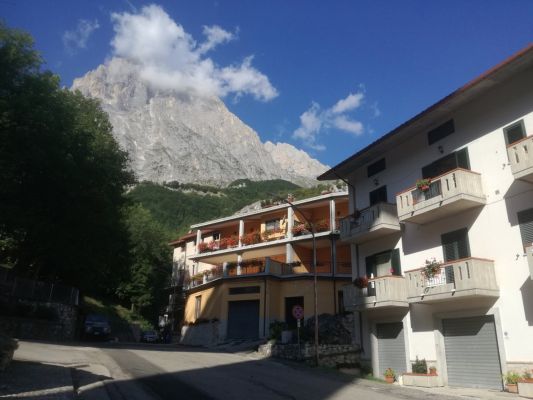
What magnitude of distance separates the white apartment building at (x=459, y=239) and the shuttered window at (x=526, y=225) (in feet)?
0.11

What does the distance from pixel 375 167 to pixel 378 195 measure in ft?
5.15

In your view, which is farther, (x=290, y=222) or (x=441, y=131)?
(x=290, y=222)

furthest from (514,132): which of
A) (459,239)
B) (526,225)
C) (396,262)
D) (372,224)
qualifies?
(396,262)

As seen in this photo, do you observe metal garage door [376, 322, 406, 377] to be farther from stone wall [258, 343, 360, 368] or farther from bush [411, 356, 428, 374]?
stone wall [258, 343, 360, 368]

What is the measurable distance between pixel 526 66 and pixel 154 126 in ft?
525

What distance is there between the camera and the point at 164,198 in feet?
305

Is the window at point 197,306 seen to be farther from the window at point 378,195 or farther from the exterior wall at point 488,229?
the window at point 378,195

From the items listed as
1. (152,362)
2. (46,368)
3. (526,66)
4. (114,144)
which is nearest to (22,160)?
(114,144)

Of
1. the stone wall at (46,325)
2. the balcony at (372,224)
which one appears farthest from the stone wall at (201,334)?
the balcony at (372,224)

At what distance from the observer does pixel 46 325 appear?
91.0ft

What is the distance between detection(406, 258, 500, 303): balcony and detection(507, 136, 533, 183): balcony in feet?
10.5

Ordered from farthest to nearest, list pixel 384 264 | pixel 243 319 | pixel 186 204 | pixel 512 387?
pixel 186 204 < pixel 243 319 < pixel 384 264 < pixel 512 387

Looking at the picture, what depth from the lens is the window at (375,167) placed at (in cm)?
2208

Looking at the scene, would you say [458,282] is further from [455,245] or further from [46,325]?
[46,325]
